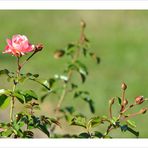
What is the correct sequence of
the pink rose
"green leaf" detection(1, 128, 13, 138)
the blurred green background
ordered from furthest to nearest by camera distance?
the blurred green background
the pink rose
"green leaf" detection(1, 128, 13, 138)

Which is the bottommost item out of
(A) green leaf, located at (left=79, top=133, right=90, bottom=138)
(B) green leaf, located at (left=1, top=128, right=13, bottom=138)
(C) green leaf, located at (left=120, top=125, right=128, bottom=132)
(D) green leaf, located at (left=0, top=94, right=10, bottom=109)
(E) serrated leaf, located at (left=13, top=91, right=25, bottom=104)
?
(A) green leaf, located at (left=79, top=133, right=90, bottom=138)

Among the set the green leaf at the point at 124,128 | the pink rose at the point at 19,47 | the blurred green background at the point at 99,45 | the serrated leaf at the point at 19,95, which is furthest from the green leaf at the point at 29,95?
the blurred green background at the point at 99,45

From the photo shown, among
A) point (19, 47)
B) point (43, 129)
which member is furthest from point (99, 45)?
point (43, 129)

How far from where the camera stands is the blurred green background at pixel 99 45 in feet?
19.0

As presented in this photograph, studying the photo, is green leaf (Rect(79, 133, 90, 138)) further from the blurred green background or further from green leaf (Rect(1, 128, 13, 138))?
the blurred green background

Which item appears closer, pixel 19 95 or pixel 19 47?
pixel 19 95

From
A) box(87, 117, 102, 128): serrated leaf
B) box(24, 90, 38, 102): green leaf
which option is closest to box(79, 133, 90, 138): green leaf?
box(87, 117, 102, 128): serrated leaf

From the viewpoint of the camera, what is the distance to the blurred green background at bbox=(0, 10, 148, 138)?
5.80 meters

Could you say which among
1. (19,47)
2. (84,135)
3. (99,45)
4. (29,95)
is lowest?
(84,135)

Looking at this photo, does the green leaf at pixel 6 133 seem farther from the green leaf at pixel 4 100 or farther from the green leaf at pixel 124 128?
→ the green leaf at pixel 124 128

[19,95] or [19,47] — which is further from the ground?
[19,47]

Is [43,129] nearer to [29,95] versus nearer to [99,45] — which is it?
[29,95]

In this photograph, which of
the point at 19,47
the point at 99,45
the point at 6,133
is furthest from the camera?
the point at 99,45

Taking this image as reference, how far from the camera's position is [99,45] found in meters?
7.41
